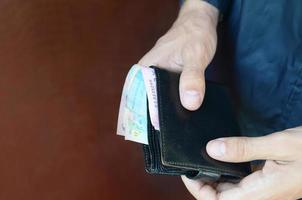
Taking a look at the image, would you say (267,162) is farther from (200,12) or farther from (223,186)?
(200,12)

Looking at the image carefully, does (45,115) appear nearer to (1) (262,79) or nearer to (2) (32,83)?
(2) (32,83)

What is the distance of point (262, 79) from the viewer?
72cm

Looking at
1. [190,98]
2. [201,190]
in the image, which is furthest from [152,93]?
[201,190]

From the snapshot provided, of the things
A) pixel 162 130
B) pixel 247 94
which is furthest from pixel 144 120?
pixel 247 94

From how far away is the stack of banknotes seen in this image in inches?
22.5

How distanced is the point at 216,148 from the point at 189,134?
4cm

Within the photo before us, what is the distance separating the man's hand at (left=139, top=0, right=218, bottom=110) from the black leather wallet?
0.02 m

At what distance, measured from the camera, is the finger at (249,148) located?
52 centimetres

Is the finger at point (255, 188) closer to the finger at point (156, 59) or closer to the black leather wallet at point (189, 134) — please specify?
the black leather wallet at point (189, 134)

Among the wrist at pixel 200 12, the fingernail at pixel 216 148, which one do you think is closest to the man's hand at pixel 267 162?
the fingernail at pixel 216 148

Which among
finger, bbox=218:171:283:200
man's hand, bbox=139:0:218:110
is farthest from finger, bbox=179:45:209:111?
finger, bbox=218:171:283:200

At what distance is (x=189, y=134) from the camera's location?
53 centimetres

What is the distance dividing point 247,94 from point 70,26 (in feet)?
1.06

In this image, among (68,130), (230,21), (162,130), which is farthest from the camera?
(230,21)
